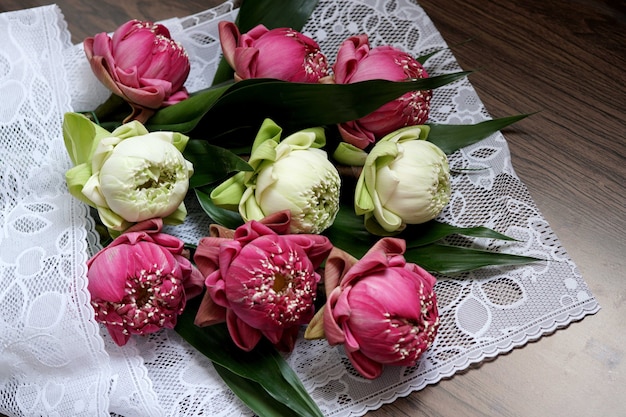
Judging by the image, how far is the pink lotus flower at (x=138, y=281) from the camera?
1.92 ft

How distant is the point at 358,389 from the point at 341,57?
301mm

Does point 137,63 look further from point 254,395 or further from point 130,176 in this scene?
point 254,395

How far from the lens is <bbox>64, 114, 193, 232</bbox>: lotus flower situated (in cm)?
59

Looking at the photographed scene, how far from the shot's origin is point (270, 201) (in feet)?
2.04

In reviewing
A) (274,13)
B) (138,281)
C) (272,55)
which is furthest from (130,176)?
(274,13)

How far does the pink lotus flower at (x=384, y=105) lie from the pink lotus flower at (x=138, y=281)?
0.65 feet

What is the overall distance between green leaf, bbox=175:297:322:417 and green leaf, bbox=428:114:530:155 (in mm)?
268

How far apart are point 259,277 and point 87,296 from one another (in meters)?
0.14

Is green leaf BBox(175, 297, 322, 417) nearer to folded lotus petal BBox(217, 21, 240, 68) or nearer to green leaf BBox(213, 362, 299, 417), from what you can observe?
green leaf BBox(213, 362, 299, 417)

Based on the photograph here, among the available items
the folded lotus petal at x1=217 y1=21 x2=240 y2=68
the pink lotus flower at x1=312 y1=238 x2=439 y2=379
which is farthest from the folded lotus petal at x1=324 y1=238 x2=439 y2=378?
the folded lotus petal at x1=217 y1=21 x2=240 y2=68

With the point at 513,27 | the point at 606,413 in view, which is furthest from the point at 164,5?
the point at 606,413

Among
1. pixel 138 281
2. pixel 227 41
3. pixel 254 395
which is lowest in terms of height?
pixel 254 395

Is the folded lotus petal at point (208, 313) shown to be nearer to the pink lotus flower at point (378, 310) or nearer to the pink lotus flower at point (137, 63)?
the pink lotus flower at point (378, 310)

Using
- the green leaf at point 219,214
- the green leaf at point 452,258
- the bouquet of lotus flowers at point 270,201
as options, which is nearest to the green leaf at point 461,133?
the bouquet of lotus flowers at point 270,201
